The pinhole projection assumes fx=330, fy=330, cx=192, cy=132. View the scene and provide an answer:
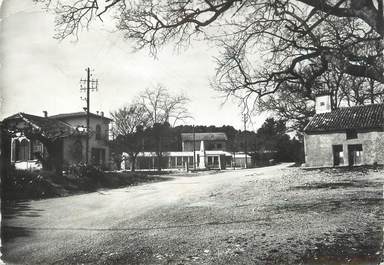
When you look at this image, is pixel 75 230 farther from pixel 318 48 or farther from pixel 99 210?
pixel 318 48

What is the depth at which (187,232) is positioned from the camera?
4.49 m

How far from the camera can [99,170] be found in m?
7.20

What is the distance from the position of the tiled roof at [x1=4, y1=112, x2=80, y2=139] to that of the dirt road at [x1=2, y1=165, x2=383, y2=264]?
1.19 m

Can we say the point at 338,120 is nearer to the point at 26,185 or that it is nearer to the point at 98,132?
the point at 98,132

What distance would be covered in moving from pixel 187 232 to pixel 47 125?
2.94 m

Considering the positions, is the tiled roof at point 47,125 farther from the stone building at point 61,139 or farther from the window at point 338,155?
the window at point 338,155

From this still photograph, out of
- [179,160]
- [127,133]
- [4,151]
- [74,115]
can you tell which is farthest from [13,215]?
[179,160]

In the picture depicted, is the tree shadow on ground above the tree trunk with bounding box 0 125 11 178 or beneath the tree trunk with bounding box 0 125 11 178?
beneath

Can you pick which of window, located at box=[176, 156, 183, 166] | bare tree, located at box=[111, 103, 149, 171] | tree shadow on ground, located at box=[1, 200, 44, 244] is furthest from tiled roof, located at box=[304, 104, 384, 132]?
window, located at box=[176, 156, 183, 166]

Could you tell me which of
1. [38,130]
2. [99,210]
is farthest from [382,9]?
[38,130]

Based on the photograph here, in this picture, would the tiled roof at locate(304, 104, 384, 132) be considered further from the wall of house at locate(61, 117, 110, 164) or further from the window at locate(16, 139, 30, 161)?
the window at locate(16, 139, 30, 161)

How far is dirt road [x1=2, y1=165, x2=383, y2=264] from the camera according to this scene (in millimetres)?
3641

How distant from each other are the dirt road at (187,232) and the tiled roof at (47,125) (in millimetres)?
1195

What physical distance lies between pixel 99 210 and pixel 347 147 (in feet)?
42.9
